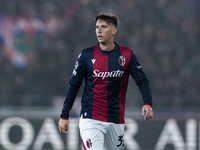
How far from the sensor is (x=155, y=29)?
49.6 ft

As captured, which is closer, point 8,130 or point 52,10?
point 8,130

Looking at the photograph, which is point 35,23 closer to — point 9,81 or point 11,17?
point 11,17

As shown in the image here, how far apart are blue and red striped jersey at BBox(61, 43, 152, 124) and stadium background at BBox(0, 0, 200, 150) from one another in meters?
5.72

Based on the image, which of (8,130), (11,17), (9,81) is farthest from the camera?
(11,17)

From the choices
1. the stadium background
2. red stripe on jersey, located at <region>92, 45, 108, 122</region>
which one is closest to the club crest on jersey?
red stripe on jersey, located at <region>92, 45, 108, 122</region>

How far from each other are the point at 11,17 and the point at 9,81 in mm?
2155

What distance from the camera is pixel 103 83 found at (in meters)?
5.77

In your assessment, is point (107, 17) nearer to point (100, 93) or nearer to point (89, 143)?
point (100, 93)

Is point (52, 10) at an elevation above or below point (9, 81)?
above

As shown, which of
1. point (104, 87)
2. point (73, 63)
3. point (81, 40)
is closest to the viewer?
point (104, 87)

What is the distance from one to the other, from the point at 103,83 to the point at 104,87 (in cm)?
4

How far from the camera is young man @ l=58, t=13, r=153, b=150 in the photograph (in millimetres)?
5738

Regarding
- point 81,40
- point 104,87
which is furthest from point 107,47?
point 81,40

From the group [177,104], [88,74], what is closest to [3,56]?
[177,104]
